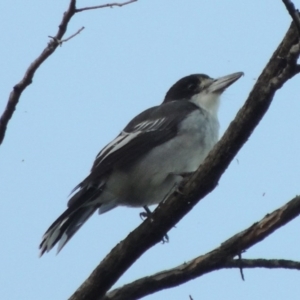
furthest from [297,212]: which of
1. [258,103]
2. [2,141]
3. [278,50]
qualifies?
[2,141]

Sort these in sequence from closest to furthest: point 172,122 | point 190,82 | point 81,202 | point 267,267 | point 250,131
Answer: point 250,131 → point 267,267 → point 81,202 → point 172,122 → point 190,82

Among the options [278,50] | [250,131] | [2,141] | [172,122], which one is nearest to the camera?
[2,141]

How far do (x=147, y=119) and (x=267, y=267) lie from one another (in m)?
2.71

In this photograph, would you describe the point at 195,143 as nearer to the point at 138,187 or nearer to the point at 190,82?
the point at 138,187

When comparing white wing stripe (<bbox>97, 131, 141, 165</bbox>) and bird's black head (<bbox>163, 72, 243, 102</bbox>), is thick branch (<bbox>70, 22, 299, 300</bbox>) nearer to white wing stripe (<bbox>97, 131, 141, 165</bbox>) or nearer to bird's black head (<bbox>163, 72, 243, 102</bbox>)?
white wing stripe (<bbox>97, 131, 141, 165</bbox>)

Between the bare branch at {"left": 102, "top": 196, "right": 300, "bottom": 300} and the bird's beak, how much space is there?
3.11 m

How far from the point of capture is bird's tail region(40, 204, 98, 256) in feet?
18.7

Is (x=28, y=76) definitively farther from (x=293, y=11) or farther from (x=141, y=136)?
(x=141, y=136)

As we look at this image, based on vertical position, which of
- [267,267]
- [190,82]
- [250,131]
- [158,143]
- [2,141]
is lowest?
[267,267]

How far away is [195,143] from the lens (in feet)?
20.4

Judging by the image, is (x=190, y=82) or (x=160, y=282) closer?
(x=160, y=282)

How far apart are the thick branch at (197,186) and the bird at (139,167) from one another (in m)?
1.38

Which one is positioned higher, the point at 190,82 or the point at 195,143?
the point at 190,82

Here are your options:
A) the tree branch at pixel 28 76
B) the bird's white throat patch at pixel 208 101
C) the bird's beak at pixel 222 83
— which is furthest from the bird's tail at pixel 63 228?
the tree branch at pixel 28 76
